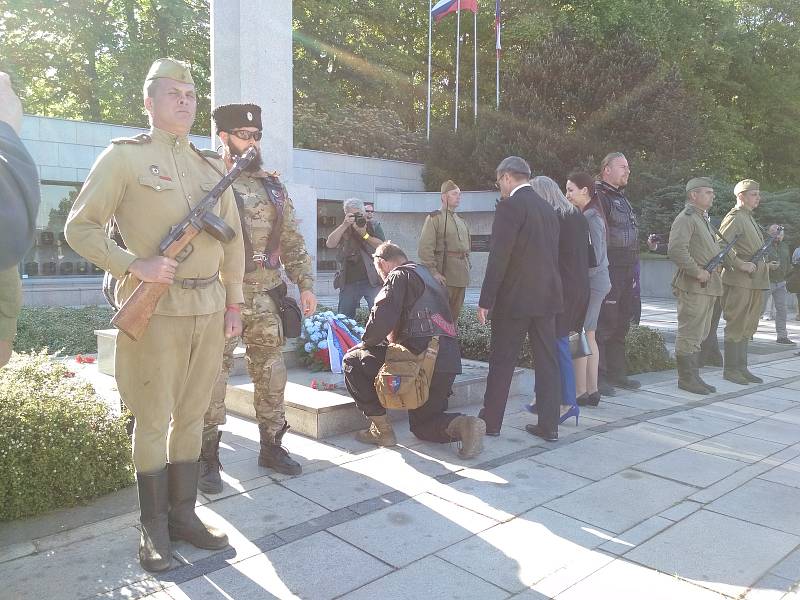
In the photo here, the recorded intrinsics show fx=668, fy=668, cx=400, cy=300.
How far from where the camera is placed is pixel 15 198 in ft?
5.91

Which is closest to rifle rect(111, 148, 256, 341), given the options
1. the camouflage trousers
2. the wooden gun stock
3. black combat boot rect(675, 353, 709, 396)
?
the wooden gun stock

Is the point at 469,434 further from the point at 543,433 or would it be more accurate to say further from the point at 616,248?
the point at 616,248

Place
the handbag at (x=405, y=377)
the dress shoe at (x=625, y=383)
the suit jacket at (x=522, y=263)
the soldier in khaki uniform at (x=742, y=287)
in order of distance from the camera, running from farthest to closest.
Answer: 1. the soldier in khaki uniform at (x=742, y=287)
2. the dress shoe at (x=625, y=383)
3. the suit jacket at (x=522, y=263)
4. the handbag at (x=405, y=377)

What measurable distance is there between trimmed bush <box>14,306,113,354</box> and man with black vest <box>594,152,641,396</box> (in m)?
6.10

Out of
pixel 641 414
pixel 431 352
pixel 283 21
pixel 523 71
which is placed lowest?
pixel 641 414

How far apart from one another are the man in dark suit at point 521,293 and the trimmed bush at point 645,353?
3194 millimetres

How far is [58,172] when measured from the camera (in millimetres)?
15031

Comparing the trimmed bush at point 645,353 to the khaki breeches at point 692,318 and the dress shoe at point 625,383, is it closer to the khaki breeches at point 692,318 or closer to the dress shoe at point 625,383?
the dress shoe at point 625,383

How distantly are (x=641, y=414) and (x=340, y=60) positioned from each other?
79.9ft

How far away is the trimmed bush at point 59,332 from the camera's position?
8.33 metres

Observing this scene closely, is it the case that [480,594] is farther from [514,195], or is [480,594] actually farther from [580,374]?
[580,374]

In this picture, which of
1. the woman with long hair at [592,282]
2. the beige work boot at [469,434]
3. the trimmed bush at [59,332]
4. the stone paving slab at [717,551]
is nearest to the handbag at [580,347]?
the woman with long hair at [592,282]

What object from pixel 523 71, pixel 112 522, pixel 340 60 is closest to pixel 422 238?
pixel 112 522

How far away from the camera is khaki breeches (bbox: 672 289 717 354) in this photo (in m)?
6.88
